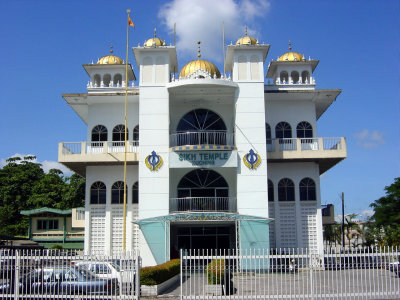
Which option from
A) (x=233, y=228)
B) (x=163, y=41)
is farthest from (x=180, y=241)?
(x=163, y=41)

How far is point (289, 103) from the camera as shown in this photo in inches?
1169

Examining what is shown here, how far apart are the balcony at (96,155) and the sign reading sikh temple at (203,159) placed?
10.2 ft

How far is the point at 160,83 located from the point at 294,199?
11090 mm

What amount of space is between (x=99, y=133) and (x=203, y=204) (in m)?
8.61

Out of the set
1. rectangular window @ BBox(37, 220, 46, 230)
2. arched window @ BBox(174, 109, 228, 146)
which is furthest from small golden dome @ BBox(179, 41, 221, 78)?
rectangular window @ BBox(37, 220, 46, 230)

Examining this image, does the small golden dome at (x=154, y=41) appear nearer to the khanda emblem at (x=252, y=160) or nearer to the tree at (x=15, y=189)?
the khanda emblem at (x=252, y=160)

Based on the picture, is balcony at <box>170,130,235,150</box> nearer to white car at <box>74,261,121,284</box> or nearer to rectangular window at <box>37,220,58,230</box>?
white car at <box>74,261,121,284</box>

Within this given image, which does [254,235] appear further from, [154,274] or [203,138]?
[154,274]

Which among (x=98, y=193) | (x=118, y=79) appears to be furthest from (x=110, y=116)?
(x=98, y=193)

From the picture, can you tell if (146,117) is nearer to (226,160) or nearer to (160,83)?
(160,83)

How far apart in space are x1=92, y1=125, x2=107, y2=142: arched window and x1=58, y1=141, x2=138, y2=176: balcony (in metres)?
0.63

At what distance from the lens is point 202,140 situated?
28266mm

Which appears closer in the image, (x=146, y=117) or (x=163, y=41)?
(x=146, y=117)

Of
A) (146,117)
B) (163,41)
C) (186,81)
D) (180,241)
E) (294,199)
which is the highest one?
(163,41)
